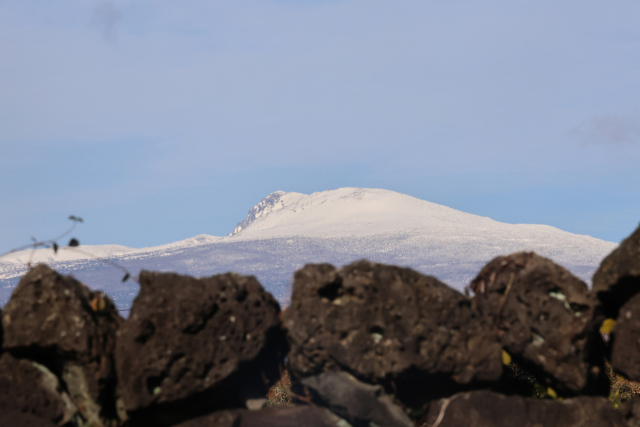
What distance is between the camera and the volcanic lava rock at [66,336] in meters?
5.41

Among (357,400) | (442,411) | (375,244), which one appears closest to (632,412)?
(442,411)

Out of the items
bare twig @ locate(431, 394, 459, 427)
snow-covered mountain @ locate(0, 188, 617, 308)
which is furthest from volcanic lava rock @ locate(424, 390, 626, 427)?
snow-covered mountain @ locate(0, 188, 617, 308)

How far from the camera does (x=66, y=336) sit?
5.38 metres

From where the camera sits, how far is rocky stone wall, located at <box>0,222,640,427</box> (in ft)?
17.9

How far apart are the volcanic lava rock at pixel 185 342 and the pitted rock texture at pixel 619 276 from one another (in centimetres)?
318

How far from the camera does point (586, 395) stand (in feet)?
19.0

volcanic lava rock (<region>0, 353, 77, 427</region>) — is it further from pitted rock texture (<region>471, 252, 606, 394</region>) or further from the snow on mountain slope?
the snow on mountain slope

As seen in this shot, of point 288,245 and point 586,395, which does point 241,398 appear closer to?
point 586,395

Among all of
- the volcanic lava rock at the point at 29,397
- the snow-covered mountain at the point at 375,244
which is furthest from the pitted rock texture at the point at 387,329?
the snow-covered mountain at the point at 375,244

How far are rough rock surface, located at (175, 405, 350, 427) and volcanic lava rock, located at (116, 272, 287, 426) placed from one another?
0.15 meters

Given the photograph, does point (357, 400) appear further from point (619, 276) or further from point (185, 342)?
point (619, 276)

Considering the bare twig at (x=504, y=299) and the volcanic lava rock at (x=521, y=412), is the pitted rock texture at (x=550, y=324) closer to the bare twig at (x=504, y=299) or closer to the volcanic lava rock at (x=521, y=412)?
the bare twig at (x=504, y=299)

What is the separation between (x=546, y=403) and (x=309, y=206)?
69.7 meters

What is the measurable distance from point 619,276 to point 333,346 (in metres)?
2.74
